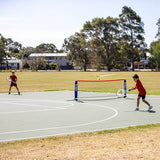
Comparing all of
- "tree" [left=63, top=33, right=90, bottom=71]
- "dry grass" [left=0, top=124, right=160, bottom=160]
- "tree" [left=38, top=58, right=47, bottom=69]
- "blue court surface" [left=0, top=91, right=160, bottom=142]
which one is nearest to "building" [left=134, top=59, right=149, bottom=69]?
"tree" [left=63, top=33, right=90, bottom=71]

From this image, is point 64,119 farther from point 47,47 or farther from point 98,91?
point 47,47

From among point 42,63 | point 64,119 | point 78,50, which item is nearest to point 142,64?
point 78,50

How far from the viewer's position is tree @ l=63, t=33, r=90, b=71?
11006cm

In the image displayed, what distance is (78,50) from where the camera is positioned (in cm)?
11312

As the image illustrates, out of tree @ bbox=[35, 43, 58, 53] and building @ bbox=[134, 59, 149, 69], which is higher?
tree @ bbox=[35, 43, 58, 53]

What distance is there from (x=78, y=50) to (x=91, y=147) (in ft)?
349

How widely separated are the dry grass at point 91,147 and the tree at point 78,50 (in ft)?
330

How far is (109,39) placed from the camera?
100 meters

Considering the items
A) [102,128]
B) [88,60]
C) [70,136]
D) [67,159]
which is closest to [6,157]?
[67,159]

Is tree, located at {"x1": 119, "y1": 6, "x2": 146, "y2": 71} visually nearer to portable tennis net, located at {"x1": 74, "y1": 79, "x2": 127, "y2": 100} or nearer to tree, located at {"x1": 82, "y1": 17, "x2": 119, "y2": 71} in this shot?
tree, located at {"x1": 82, "y1": 17, "x2": 119, "y2": 71}

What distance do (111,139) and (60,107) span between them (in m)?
7.67

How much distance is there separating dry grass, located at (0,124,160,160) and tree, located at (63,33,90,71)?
10048 centimetres

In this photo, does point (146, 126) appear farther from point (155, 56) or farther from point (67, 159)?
point (155, 56)

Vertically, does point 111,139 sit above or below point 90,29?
below
